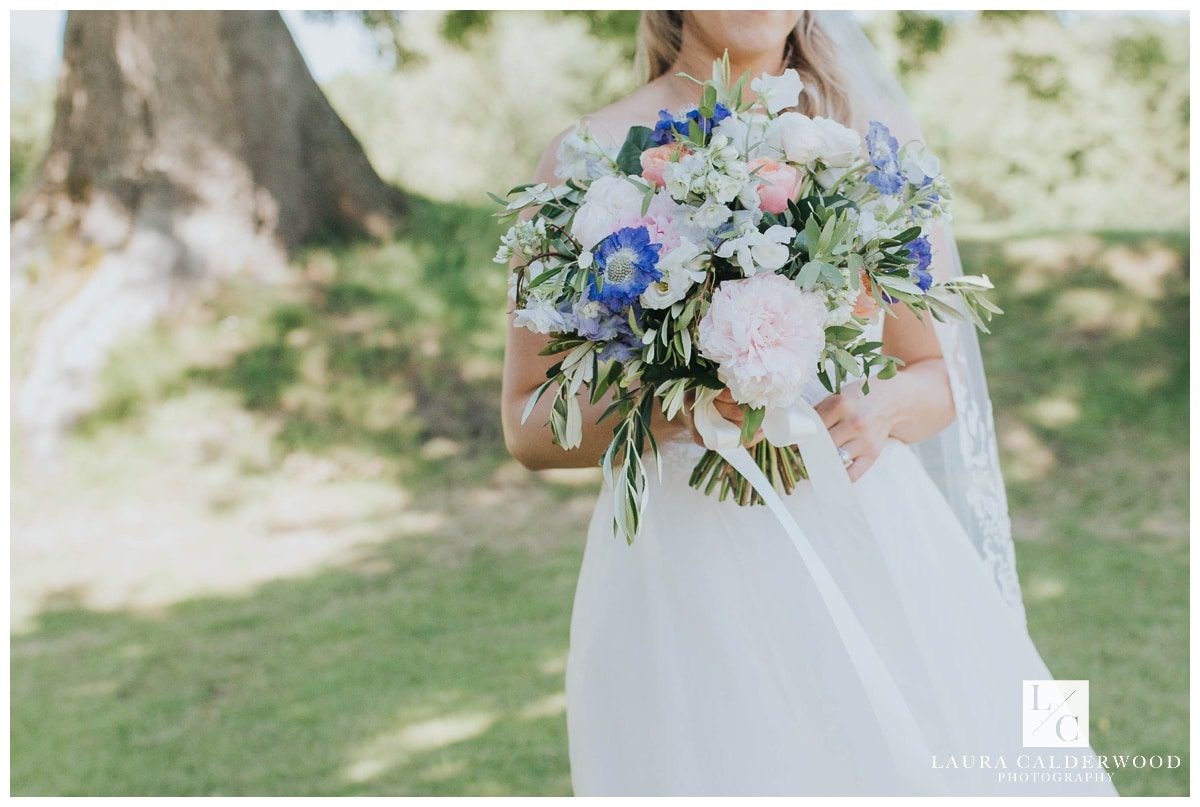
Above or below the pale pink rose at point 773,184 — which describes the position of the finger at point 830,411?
below

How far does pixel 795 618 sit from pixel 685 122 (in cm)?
96

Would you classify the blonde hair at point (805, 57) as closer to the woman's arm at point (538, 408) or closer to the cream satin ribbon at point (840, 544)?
the woman's arm at point (538, 408)

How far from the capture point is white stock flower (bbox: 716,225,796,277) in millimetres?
1783

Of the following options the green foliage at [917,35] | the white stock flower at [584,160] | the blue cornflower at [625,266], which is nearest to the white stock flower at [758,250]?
the blue cornflower at [625,266]

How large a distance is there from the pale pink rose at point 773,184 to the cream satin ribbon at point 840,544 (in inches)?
13.0

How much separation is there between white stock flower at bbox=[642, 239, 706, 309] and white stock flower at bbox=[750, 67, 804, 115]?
340 mm

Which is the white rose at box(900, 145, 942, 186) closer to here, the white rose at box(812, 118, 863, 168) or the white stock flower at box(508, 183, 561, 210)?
the white rose at box(812, 118, 863, 168)

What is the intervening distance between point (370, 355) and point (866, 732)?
6.36 m

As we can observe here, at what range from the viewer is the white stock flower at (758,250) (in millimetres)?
1783

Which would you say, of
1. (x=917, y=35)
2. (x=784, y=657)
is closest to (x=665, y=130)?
(x=784, y=657)

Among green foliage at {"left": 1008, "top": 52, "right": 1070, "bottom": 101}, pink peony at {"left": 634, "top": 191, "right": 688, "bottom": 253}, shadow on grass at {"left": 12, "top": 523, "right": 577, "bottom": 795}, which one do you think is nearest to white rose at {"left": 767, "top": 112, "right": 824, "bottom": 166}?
pink peony at {"left": 634, "top": 191, "right": 688, "bottom": 253}

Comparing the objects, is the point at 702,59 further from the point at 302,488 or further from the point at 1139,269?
the point at 1139,269

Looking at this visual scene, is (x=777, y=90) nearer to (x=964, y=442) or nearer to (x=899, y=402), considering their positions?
(x=899, y=402)

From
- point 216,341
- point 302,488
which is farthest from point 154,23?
point 302,488
